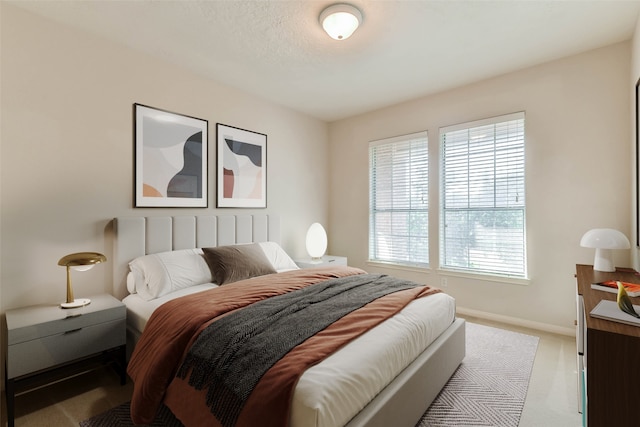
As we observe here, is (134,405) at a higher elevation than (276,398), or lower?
lower

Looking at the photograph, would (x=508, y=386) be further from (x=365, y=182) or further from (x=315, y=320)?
(x=365, y=182)

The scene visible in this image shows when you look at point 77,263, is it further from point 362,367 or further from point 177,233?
point 362,367

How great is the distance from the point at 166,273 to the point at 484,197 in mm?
3353

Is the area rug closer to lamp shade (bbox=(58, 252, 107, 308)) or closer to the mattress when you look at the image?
the mattress

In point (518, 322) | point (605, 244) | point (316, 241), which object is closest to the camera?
point (605, 244)

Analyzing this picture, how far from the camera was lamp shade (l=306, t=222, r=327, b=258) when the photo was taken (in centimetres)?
423

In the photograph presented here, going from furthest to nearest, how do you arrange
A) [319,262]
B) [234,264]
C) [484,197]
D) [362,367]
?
1. [319,262]
2. [484,197]
3. [234,264]
4. [362,367]

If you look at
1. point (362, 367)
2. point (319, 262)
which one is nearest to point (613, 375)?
point (362, 367)

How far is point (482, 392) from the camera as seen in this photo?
2.14 meters

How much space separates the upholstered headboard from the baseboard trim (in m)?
2.50

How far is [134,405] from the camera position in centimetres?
166

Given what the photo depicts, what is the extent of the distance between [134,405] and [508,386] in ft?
7.93

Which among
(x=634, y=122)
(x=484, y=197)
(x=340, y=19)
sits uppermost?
(x=340, y=19)

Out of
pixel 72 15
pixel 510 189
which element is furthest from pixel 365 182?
pixel 72 15
